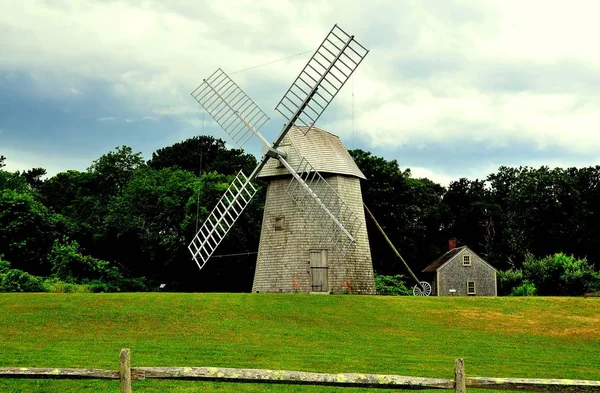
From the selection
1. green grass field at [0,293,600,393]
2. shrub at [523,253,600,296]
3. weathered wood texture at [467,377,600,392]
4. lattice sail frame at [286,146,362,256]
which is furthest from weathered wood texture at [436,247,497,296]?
weathered wood texture at [467,377,600,392]

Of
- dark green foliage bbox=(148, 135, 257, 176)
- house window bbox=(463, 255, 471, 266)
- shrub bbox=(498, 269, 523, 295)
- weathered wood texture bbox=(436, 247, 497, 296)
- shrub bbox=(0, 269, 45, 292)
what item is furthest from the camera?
dark green foliage bbox=(148, 135, 257, 176)

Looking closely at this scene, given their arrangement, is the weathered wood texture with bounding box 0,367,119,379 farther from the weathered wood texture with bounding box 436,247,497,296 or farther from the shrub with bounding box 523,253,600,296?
the weathered wood texture with bounding box 436,247,497,296

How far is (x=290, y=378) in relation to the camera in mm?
10117

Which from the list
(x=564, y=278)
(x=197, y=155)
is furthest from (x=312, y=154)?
(x=197, y=155)

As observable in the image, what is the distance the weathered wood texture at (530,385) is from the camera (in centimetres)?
1004

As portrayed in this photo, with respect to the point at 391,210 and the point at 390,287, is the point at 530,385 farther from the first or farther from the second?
the point at 391,210

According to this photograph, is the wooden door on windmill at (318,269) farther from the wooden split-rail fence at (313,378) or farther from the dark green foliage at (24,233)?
the wooden split-rail fence at (313,378)

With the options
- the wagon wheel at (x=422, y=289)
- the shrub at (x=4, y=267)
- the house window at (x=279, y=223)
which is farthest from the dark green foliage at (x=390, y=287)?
the shrub at (x=4, y=267)

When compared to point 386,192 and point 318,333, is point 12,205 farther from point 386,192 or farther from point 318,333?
point 318,333

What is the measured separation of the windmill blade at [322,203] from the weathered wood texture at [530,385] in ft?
76.4

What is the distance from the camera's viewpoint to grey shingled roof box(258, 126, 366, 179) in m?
35.0

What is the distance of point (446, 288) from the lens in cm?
4844

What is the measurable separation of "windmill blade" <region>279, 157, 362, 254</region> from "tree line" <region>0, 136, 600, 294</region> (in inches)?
473

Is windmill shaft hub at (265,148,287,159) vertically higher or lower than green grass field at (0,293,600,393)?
higher
